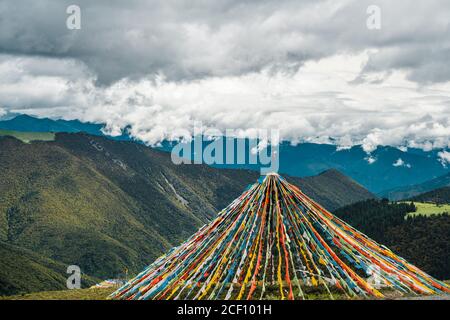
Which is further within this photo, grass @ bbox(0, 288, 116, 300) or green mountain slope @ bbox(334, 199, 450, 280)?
green mountain slope @ bbox(334, 199, 450, 280)

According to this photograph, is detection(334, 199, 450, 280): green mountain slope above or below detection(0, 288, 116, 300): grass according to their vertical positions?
below

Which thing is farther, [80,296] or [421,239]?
[421,239]

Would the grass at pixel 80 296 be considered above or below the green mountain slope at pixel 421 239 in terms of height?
above

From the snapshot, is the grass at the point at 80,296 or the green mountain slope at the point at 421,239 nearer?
the grass at the point at 80,296

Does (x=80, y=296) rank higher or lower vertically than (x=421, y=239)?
higher

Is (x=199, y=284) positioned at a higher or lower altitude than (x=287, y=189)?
lower

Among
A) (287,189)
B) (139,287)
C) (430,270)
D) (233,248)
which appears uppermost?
(287,189)

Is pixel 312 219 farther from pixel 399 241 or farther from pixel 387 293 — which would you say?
pixel 399 241
